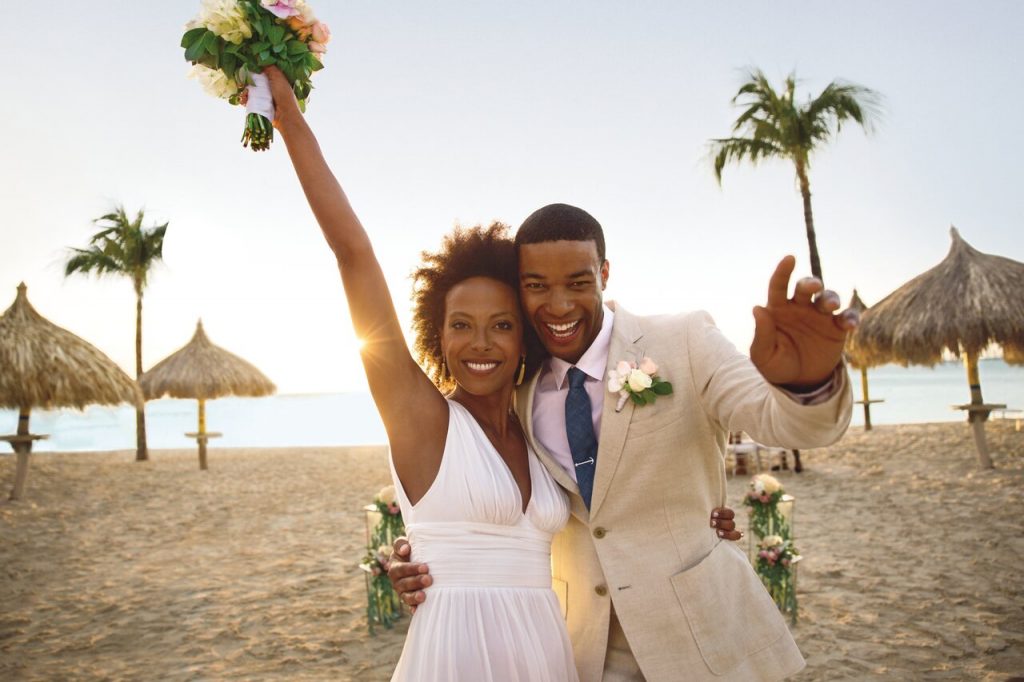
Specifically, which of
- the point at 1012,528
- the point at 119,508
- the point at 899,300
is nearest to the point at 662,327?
the point at 1012,528

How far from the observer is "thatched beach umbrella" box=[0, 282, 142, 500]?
49.6ft

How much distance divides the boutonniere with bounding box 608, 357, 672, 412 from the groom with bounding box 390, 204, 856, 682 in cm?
4

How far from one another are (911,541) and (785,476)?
229 inches

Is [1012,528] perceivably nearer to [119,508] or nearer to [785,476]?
[785,476]

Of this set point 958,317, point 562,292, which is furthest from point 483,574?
point 958,317

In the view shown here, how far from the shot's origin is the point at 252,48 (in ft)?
7.75

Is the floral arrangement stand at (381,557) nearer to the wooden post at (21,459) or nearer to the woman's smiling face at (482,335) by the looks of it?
the woman's smiling face at (482,335)

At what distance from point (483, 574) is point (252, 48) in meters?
2.06

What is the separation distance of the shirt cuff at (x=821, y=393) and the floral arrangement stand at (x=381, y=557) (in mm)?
5153

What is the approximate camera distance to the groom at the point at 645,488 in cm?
239

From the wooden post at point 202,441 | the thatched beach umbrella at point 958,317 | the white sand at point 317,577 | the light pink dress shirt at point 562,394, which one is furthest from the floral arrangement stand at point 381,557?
the wooden post at point 202,441

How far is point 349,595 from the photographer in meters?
8.20

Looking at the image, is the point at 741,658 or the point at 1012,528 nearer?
the point at 741,658

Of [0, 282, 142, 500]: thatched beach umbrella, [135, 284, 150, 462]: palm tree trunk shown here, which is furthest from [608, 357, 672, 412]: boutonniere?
[135, 284, 150, 462]: palm tree trunk
